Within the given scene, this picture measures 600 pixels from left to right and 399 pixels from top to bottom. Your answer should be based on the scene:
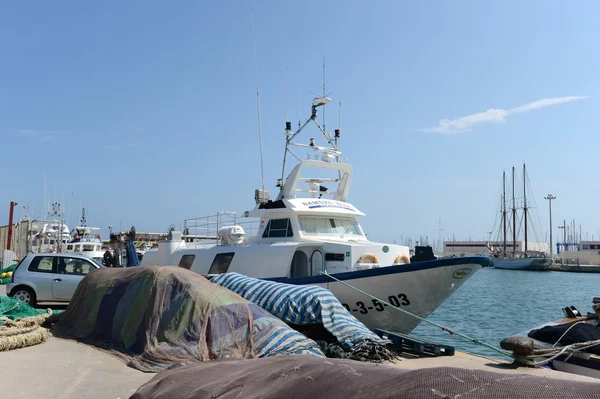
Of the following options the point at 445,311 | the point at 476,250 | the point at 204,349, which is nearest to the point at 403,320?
the point at 204,349

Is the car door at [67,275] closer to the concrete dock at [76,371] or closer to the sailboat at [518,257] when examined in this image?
the concrete dock at [76,371]

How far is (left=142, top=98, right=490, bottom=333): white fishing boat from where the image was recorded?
1180 cm

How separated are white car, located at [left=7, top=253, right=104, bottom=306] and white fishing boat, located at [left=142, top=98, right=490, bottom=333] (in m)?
2.85

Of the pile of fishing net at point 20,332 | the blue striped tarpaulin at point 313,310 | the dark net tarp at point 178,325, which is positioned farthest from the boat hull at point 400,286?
the pile of fishing net at point 20,332

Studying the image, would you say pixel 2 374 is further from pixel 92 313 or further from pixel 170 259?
pixel 170 259

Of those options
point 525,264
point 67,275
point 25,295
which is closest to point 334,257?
point 67,275

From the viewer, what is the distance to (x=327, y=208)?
14.9 metres

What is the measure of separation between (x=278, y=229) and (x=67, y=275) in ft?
19.5

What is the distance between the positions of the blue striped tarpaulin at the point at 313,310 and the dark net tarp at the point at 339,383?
398cm

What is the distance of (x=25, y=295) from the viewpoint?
14.4m

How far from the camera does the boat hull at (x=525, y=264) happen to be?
79.9m

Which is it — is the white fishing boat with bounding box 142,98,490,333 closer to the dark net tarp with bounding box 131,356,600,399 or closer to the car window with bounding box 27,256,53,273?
the car window with bounding box 27,256,53,273

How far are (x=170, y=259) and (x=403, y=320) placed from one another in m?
7.76

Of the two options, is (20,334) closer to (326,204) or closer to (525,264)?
(326,204)
